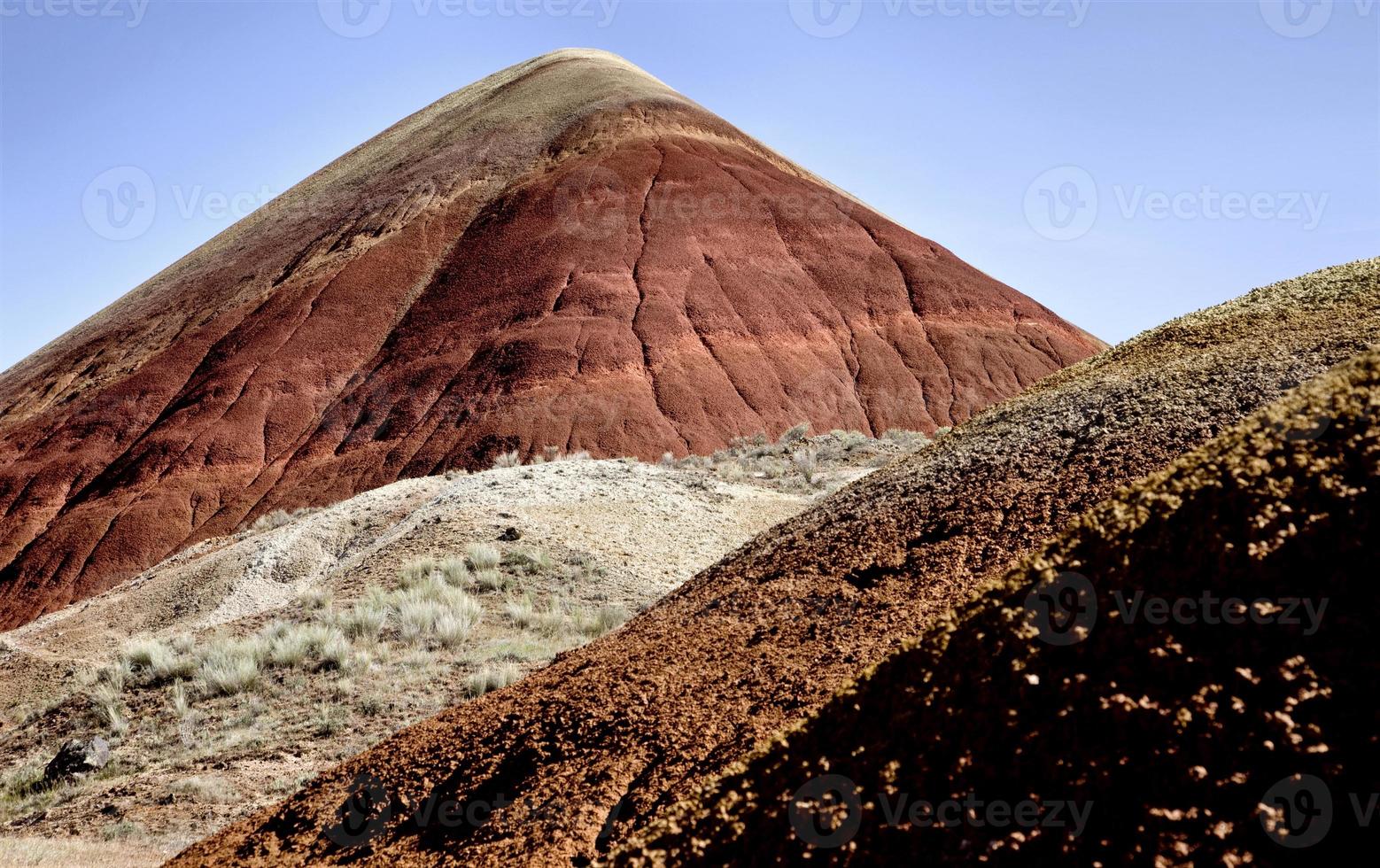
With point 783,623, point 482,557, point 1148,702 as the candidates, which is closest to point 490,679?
point 482,557

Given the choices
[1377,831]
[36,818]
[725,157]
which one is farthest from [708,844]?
[725,157]

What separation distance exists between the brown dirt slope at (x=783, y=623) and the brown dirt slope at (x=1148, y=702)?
823 mm

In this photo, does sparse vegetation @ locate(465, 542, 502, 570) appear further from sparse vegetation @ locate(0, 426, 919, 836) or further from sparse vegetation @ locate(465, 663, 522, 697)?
sparse vegetation @ locate(465, 663, 522, 697)

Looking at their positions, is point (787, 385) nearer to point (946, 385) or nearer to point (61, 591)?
point (946, 385)

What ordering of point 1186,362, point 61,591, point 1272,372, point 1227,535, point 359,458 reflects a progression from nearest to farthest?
1. point 1227,535
2. point 1272,372
3. point 1186,362
4. point 61,591
5. point 359,458

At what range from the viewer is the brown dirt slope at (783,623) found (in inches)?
164

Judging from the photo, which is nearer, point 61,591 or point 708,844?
point 708,844

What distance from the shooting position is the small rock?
8.22m

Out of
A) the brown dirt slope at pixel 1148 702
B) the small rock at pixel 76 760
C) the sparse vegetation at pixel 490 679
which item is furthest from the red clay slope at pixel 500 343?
the brown dirt slope at pixel 1148 702

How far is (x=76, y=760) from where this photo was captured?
27.1 feet

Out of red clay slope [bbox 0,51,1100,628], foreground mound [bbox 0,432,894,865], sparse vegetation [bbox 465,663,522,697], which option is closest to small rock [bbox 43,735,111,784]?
foreground mound [bbox 0,432,894,865]

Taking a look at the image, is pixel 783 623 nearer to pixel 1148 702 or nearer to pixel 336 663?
pixel 1148 702

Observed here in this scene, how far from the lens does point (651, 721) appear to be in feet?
14.6

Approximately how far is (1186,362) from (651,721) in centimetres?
506
